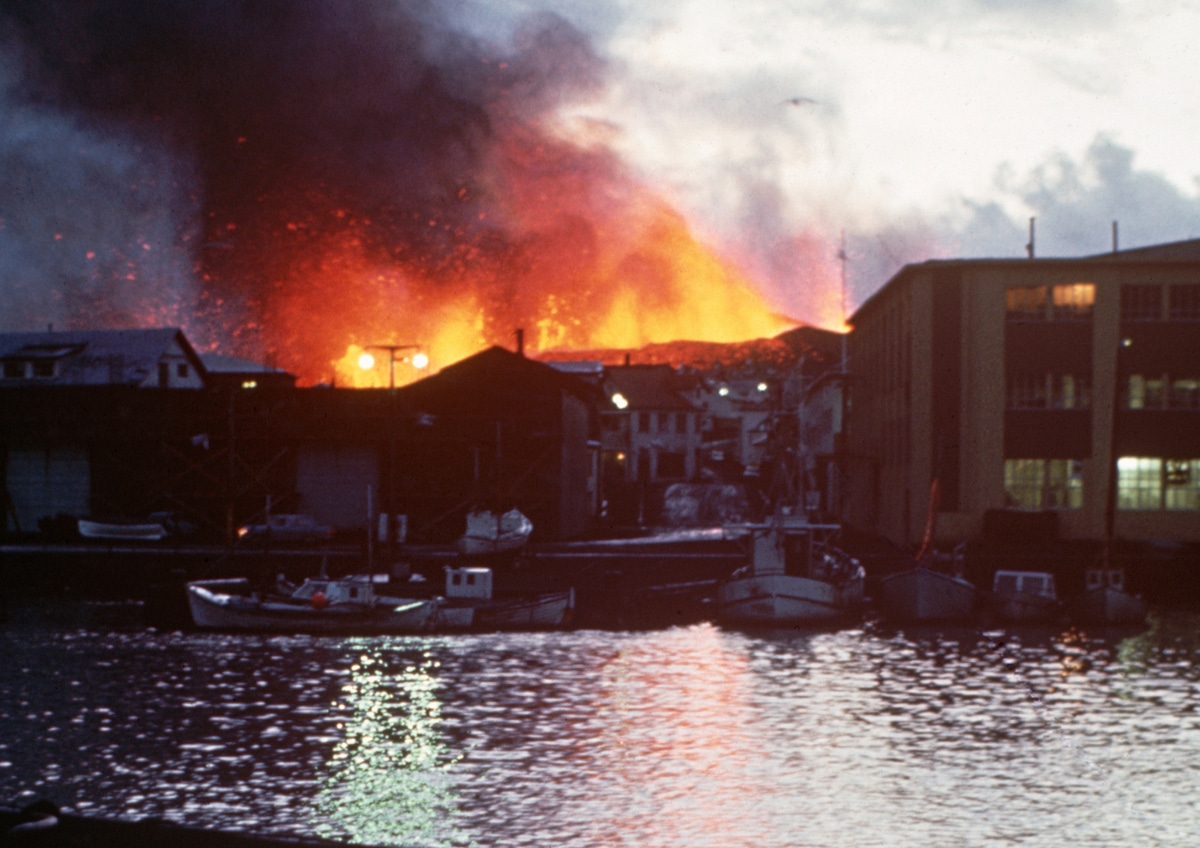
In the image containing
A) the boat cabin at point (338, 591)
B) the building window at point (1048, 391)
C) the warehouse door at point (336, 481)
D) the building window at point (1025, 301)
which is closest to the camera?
the boat cabin at point (338, 591)

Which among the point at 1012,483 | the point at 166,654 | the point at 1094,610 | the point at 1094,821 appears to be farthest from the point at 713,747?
the point at 1012,483

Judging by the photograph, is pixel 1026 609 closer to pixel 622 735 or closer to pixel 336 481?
pixel 622 735

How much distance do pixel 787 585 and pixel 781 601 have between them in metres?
0.70

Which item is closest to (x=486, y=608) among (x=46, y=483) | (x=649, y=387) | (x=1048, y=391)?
(x=1048, y=391)

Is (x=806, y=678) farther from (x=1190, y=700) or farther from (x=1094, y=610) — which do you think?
(x=1094, y=610)

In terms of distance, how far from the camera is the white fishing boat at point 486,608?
5359 centimetres

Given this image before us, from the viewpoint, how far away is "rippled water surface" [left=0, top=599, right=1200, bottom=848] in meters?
28.1

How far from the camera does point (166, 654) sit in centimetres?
4906

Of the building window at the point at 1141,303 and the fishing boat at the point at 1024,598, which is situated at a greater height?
the building window at the point at 1141,303

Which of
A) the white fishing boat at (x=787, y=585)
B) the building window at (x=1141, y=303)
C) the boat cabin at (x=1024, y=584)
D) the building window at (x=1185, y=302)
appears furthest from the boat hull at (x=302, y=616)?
the building window at (x=1185, y=302)

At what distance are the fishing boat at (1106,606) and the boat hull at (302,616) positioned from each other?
2730cm

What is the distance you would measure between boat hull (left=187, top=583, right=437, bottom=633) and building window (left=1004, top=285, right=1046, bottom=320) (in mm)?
37635

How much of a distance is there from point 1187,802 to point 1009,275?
46972mm

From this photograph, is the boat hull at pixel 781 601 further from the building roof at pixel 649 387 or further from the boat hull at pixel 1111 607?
the building roof at pixel 649 387
